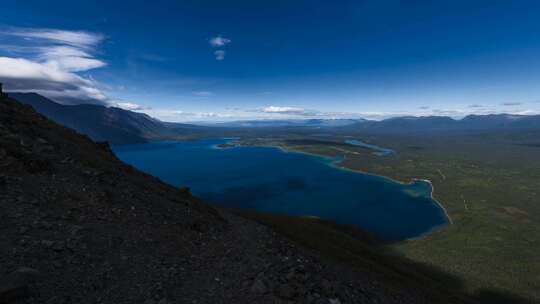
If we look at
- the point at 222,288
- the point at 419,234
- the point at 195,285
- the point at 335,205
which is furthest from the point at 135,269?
the point at 335,205

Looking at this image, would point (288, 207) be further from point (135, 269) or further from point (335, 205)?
point (135, 269)

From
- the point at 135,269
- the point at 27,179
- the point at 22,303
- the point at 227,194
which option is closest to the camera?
the point at 22,303

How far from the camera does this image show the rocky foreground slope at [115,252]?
11.7 metres

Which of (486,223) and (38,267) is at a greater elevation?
(38,267)

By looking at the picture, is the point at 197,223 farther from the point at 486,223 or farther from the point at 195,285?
the point at 486,223

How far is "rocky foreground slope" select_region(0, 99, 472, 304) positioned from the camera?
1166 centimetres

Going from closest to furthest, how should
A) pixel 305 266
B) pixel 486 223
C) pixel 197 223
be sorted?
pixel 305 266, pixel 197 223, pixel 486 223

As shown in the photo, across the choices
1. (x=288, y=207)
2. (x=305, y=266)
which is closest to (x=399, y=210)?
(x=288, y=207)

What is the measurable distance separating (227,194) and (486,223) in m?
143

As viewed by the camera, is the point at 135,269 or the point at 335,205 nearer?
the point at 135,269

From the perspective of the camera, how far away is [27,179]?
59.1ft

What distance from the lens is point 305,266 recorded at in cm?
1967

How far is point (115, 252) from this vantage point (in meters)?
15.0

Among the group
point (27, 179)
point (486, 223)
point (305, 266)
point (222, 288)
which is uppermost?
point (27, 179)
